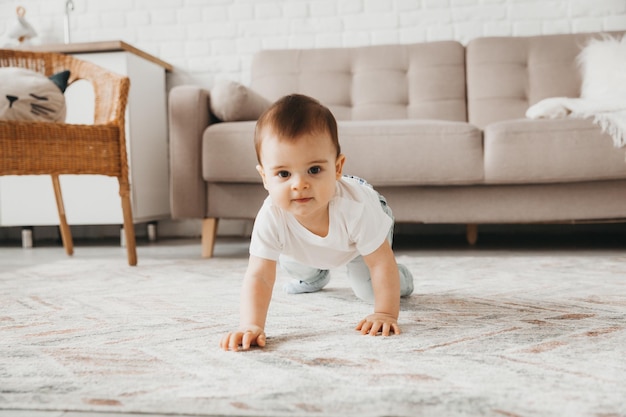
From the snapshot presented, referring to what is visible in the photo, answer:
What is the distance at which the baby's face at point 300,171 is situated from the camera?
3.04ft

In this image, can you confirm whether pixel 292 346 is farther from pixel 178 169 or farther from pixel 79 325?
pixel 178 169

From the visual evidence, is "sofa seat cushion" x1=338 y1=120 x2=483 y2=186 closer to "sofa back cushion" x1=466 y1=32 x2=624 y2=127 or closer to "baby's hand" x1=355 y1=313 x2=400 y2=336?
"sofa back cushion" x1=466 y1=32 x2=624 y2=127

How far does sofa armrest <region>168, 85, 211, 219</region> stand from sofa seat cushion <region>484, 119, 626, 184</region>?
1015 millimetres

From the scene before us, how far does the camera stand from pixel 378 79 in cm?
268

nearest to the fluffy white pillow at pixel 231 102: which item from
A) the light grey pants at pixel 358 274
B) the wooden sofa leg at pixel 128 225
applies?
the wooden sofa leg at pixel 128 225

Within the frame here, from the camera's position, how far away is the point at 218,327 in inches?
42.1

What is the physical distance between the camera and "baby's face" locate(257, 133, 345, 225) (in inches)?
36.5

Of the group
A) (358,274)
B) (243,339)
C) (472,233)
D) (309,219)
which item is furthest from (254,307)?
(472,233)

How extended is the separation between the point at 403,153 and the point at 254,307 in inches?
46.3

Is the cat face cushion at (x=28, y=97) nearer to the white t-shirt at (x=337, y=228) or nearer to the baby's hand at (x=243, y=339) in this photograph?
the white t-shirt at (x=337, y=228)

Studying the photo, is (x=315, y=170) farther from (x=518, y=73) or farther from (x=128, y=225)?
(x=518, y=73)

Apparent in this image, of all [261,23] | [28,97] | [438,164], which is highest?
[261,23]

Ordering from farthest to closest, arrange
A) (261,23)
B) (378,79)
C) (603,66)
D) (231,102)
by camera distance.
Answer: (261,23)
(378,79)
(603,66)
(231,102)

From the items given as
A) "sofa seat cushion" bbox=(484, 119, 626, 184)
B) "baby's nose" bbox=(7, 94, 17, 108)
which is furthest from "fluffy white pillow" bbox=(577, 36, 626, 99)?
"baby's nose" bbox=(7, 94, 17, 108)
